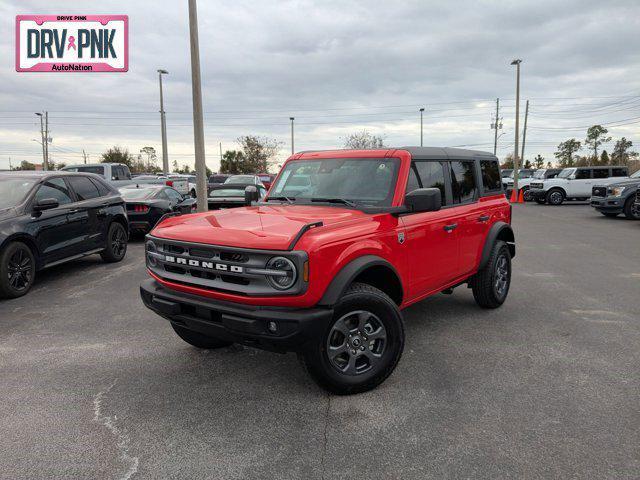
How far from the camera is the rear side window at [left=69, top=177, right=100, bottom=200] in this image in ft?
27.2

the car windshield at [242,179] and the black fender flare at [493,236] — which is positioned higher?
the car windshield at [242,179]

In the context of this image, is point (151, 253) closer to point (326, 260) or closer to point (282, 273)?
point (282, 273)

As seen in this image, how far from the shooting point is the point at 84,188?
28.0 ft

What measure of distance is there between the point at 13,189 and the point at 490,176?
22.2 feet

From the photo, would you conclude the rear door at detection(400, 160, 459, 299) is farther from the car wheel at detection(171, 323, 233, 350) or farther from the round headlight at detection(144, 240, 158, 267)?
the round headlight at detection(144, 240, 158, 267)

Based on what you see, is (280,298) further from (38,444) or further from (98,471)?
(38,444)

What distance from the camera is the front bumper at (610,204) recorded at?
16.6 meters

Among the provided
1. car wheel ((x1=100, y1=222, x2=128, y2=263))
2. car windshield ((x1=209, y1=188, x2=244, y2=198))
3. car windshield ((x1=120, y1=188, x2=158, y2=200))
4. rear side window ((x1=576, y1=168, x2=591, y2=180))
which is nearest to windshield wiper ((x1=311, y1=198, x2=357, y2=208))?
car wheel ((x1=100, y1=222, x2=128, y2=263))

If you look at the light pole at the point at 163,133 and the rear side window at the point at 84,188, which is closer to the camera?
the rear side window at the point at 84,188

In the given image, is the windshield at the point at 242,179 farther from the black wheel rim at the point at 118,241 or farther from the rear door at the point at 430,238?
the rear door at the point at 430,238

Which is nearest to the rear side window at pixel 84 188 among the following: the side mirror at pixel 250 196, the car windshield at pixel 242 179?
the side mirror at pixel 250 196

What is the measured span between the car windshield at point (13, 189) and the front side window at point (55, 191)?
6.0 inches

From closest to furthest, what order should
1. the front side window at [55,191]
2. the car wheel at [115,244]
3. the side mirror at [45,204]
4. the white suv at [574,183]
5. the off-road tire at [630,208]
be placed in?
the side mirror at [45,204] < the front side window at [55,191] < the car wheel at [115,244] < the off-road tire at [630,208] < the white suv at [574,183]

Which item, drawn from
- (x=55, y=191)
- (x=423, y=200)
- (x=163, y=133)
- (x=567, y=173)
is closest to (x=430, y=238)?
(x=423, y=200)
